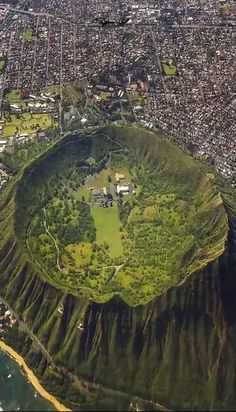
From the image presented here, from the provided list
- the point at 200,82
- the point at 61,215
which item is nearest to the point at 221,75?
the point at 200,82

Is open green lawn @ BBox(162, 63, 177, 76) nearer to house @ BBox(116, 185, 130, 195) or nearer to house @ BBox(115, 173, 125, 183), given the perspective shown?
house @ BBox(115, 173, 125, 183)

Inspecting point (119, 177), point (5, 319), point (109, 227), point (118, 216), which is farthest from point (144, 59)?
point (5, 319)

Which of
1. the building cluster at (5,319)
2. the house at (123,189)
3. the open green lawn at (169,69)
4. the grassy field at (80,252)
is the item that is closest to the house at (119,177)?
the house at (123,189)

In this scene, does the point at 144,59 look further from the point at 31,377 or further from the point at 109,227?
the point at 31,377

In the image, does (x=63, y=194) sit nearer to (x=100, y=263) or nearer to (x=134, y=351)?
(x=100, y=263)

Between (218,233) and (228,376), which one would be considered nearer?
(228,376)
